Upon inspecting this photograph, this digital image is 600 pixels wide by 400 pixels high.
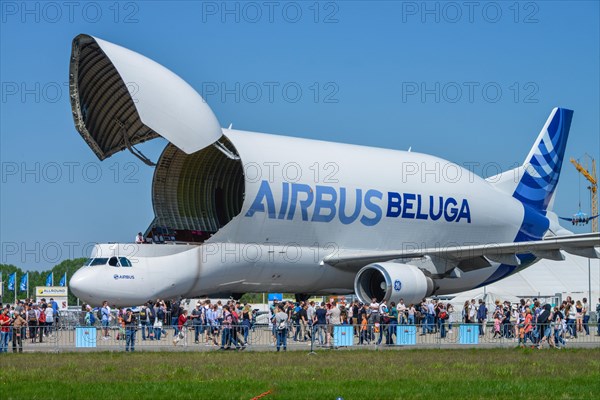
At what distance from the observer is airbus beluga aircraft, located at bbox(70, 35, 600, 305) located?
33.1m

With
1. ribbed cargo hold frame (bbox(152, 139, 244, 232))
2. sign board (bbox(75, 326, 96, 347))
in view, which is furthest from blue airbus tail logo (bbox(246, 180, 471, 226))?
sign board (bbox(75, 326, 96, 347))

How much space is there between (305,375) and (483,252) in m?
18.7

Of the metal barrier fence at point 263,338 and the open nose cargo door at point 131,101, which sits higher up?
the open nose cargo door at point 131,101

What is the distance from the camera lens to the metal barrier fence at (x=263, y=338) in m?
29.2

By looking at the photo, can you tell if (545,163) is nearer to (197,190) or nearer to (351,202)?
(351,202)

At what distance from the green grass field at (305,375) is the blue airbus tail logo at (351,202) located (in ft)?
30.6

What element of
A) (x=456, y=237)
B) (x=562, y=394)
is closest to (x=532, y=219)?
(x=456, y=237)

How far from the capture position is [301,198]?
119 feet

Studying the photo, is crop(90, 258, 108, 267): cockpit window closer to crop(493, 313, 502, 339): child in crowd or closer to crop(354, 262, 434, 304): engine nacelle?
crop(354, 262, 434, 304): engine nacelle

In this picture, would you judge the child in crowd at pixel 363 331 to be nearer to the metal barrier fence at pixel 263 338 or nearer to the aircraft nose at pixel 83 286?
the metal barrier fence at pixel 263 338

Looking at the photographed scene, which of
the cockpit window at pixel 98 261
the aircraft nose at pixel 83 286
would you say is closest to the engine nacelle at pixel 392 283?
the cockpit window at pixel 98 261

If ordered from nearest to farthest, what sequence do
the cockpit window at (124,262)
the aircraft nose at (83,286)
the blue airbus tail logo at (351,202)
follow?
1. the aircraft nose at (83,286)
2. the cockpit window at (124,262)
3. the blue airbus tail logo at (351,202)

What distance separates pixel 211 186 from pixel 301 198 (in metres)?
3.73

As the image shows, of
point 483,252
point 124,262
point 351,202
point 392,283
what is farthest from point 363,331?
point 483,252
